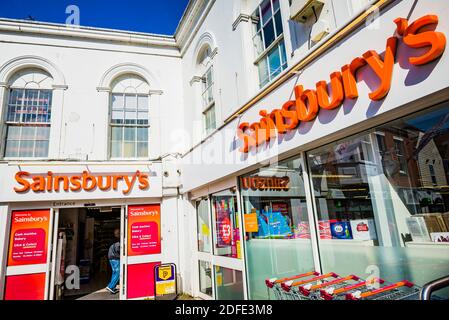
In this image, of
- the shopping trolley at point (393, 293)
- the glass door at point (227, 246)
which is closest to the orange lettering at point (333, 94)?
the shopping trolley at point (393, 293)

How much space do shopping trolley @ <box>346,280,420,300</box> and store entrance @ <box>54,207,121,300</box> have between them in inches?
270

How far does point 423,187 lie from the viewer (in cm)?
252

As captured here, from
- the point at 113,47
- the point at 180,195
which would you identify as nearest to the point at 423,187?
the point at 180,195

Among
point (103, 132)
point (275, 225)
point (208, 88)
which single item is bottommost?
point (275, 225)

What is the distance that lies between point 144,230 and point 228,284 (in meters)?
3.08

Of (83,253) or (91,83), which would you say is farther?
(83,253)

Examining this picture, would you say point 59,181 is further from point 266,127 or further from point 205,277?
point 266,127

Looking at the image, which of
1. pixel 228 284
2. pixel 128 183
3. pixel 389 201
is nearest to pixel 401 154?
pixel 389 201

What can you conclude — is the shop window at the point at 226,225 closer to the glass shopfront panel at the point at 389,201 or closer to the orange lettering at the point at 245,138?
the orange lettering at the point at 245,138

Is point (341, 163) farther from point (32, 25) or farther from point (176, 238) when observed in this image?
point (32, 25)

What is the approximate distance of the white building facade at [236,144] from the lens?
2.53 meters

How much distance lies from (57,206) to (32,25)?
4973mm

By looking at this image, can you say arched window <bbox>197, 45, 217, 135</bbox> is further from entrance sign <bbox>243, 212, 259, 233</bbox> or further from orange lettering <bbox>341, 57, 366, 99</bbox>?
orange lettering <bbox>341, 57, 366, 99</bbox>

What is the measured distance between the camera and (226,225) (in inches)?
229
